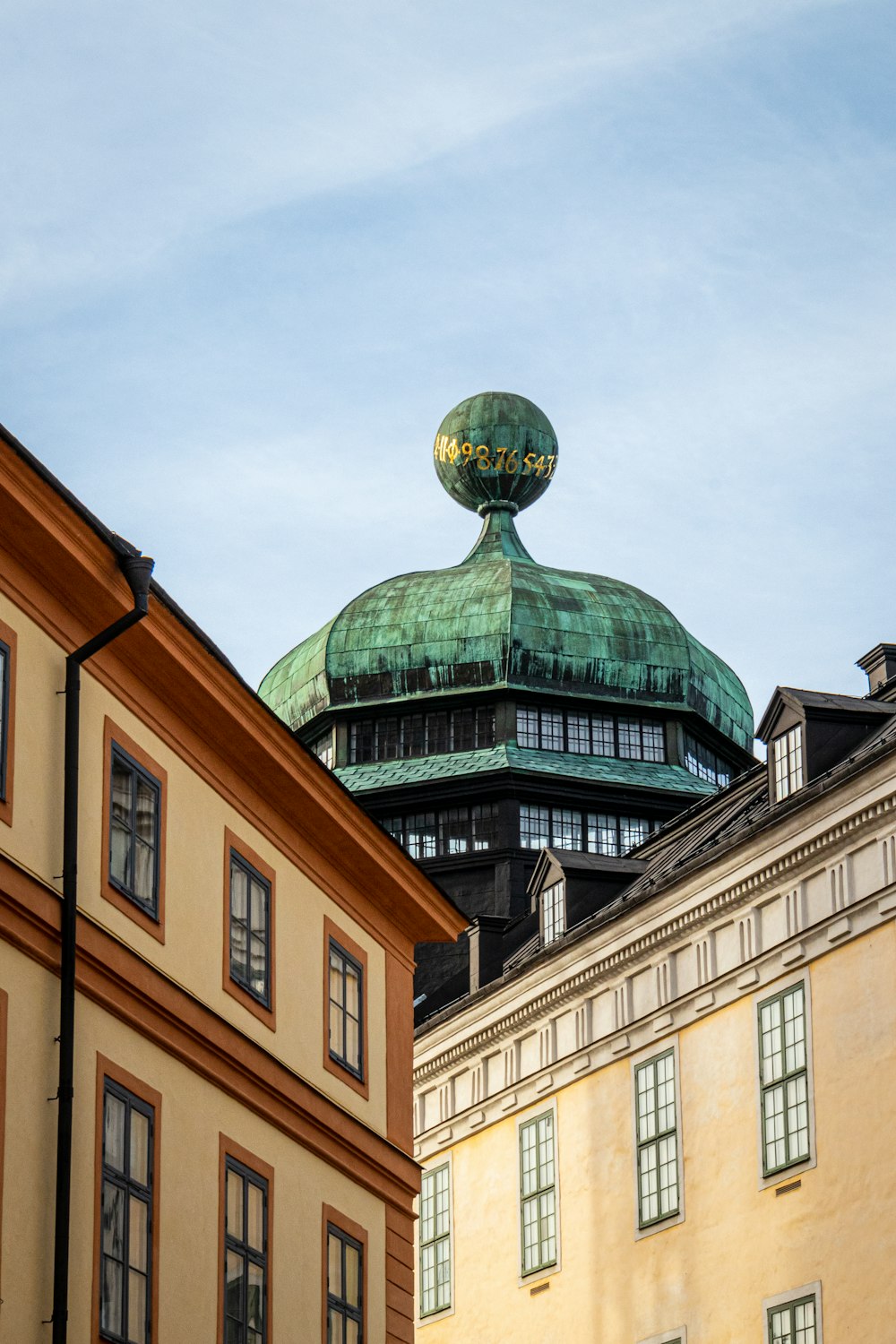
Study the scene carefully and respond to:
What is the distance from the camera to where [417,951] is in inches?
1912

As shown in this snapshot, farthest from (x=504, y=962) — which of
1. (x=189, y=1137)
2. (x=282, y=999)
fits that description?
(x=189, y=1137)

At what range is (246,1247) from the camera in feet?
76.1

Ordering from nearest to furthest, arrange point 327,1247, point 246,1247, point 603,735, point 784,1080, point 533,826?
point 246,1247
point 327,1247
point 784,1080
point 533,826
point 603,735

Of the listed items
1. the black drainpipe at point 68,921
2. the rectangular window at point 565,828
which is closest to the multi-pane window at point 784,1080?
the black drainpipe at point 68,921

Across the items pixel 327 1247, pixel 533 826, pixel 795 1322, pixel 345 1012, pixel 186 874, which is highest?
pixel 533 826

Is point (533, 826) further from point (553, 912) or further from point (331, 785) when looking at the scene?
point (331, 785)

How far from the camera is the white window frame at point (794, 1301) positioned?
29.0m

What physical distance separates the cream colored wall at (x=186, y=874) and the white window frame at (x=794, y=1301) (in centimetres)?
543

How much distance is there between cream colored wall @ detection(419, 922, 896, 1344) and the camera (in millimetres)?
28734

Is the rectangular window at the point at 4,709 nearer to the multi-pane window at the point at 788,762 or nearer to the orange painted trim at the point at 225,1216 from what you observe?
the orange painted trim at the point at 225,1216

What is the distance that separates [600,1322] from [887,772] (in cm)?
876

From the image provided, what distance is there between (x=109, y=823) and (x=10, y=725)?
1910mm

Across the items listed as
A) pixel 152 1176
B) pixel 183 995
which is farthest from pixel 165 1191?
pixel 183 995

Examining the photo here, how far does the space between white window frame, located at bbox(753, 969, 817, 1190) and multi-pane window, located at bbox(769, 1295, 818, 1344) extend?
4.51ft
